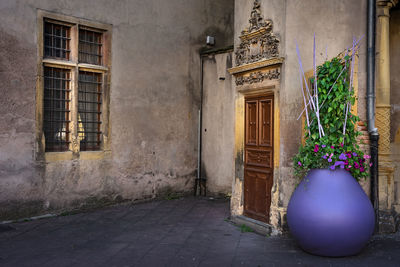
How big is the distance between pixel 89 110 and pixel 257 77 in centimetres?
374

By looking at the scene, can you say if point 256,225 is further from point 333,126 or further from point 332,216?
point 333,126

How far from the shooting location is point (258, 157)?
21.3ft

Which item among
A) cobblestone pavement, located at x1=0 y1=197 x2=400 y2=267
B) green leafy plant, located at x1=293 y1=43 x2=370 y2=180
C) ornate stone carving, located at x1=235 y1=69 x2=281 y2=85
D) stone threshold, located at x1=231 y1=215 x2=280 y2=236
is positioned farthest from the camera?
ornate stone carving, located at x1=235 y1=69 x2=281 y2=85

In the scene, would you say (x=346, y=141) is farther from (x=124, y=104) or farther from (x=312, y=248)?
(x=124, y=104)

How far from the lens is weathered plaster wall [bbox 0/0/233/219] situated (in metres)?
6.86

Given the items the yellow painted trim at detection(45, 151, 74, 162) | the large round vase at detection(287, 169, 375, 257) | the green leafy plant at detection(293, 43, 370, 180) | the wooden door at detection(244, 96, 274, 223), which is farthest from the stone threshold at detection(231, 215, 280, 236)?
the yellow painted trim at detection(45, 151, 74, 162)

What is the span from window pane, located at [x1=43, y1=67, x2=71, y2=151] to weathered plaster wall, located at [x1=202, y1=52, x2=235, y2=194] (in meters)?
3.44

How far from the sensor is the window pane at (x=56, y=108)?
24.5ft

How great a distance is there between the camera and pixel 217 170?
939 cm

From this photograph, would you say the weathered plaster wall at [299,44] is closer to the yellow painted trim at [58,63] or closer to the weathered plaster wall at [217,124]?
the weathered plaster wall at [217,124]

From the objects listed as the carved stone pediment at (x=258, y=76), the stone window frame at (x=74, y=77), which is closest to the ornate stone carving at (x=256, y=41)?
the carved stone pediment at (x=258, y=76)

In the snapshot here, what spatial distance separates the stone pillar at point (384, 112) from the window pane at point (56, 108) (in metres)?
5.73

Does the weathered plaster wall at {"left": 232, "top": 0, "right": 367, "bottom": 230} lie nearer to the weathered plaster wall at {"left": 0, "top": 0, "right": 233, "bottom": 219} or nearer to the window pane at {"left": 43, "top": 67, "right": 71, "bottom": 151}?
the weathered plaster wall at {"left": 0, "top": 0, "right": 233, "bottom": 219}

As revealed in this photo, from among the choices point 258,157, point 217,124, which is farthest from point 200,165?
point 258,157
